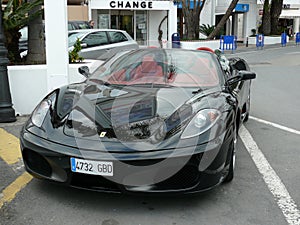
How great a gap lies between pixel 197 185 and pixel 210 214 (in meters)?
0.30

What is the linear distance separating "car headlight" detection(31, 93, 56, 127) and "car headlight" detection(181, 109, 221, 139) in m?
1.39

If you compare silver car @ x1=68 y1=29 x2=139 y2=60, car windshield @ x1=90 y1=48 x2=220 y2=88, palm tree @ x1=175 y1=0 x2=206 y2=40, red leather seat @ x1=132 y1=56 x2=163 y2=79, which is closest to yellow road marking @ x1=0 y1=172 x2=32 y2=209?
car windshield @ x1=90 y1=48 x2=220 y2=88

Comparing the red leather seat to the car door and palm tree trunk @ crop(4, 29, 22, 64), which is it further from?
the car door

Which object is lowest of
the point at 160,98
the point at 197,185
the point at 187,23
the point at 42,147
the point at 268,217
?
the point at 268,217

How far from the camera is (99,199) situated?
12.0 ft

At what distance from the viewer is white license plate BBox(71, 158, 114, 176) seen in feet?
10.5

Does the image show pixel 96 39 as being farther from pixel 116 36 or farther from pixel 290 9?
pixel 290 9

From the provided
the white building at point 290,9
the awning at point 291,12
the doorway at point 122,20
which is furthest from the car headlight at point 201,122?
the awning at point 291,12

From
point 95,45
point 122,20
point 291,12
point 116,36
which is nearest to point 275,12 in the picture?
point 291,12

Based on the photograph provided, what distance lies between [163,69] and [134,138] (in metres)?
→ 1.69

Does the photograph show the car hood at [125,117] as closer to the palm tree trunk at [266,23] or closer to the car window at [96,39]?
the car window at [96,39]

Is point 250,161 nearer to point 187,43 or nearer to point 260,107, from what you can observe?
point 260,107

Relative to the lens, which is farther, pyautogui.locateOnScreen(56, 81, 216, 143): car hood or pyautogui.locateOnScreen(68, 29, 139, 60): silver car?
pyautogui.locateOnScreen(68, 29, 139, 60): silver car

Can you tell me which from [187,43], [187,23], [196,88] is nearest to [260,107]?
[196,88]
